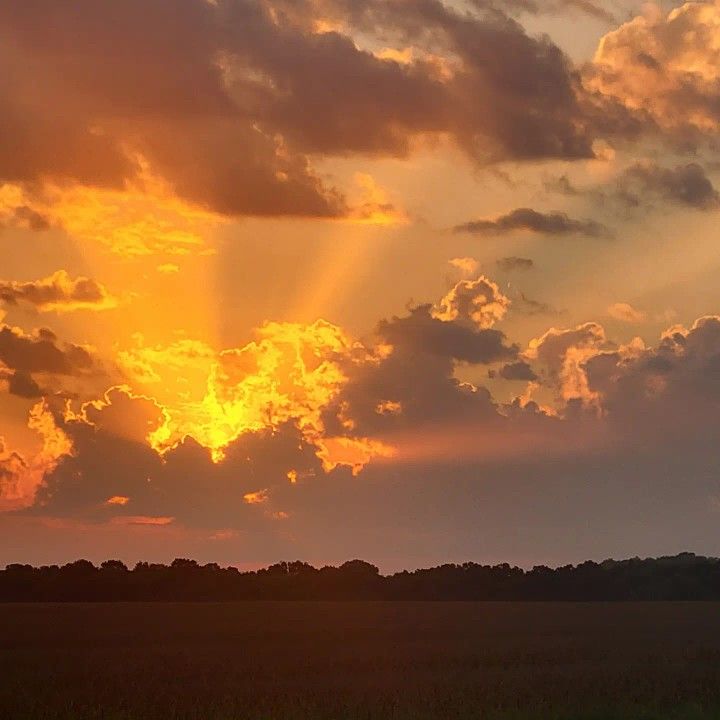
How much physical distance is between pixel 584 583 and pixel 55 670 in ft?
343

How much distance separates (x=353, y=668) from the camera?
49.0 m

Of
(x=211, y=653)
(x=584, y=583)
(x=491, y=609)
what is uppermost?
(x=584, y=583)

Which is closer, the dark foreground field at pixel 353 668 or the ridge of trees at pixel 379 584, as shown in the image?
the dark foreground field at pixel 353 668

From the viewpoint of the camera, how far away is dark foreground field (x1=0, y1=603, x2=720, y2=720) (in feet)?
120

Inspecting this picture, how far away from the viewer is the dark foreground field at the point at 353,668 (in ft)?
120

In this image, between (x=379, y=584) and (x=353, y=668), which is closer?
(x=353, y=668)

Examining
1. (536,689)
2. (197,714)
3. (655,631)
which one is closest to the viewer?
(197,714)

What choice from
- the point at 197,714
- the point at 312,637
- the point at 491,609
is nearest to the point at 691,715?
the point at 197,714

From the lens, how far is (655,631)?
7744 cm

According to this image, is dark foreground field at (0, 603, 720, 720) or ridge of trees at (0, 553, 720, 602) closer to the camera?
dark foreground field at (0, 603, 720, 720)

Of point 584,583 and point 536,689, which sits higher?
point 584,583

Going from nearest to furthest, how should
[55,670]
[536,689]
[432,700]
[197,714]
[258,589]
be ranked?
[197,714], [432,700], [536,689], [55,670], [258,589]

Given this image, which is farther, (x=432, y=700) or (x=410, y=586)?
(x=410, y=586)

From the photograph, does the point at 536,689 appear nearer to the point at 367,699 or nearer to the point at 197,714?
the point at 367,699
